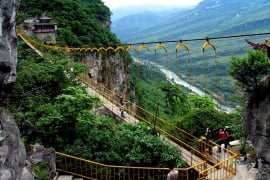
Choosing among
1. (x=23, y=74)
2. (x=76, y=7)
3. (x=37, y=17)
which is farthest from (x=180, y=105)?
(x=76, y=7)

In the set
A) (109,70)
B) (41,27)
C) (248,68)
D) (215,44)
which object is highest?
(41,27)

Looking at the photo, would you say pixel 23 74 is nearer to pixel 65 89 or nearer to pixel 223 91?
pixel 65 89

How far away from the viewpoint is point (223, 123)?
15.8 meters

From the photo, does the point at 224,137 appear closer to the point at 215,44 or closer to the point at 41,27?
the point at 41,27

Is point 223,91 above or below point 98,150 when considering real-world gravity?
below

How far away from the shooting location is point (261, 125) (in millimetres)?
7688

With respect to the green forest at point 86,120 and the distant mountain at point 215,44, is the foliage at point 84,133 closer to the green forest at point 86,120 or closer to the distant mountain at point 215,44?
the green forest at point 86,120

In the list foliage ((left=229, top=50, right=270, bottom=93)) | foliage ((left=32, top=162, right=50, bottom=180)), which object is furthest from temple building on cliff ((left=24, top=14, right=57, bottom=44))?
foliage ((left=32, top=162, right=50, bottom=180))

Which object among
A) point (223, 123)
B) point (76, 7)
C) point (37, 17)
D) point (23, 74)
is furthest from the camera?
point (76, 7)

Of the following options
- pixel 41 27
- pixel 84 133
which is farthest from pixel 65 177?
pixel 41 27

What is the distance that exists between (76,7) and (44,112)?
30.1 m

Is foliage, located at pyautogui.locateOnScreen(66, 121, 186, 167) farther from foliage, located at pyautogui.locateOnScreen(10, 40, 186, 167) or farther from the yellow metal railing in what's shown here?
the yellow metal railing

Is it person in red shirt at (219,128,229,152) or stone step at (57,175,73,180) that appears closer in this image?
stone step at (57,175,73,180)

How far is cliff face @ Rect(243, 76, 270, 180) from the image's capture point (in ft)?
24.4
